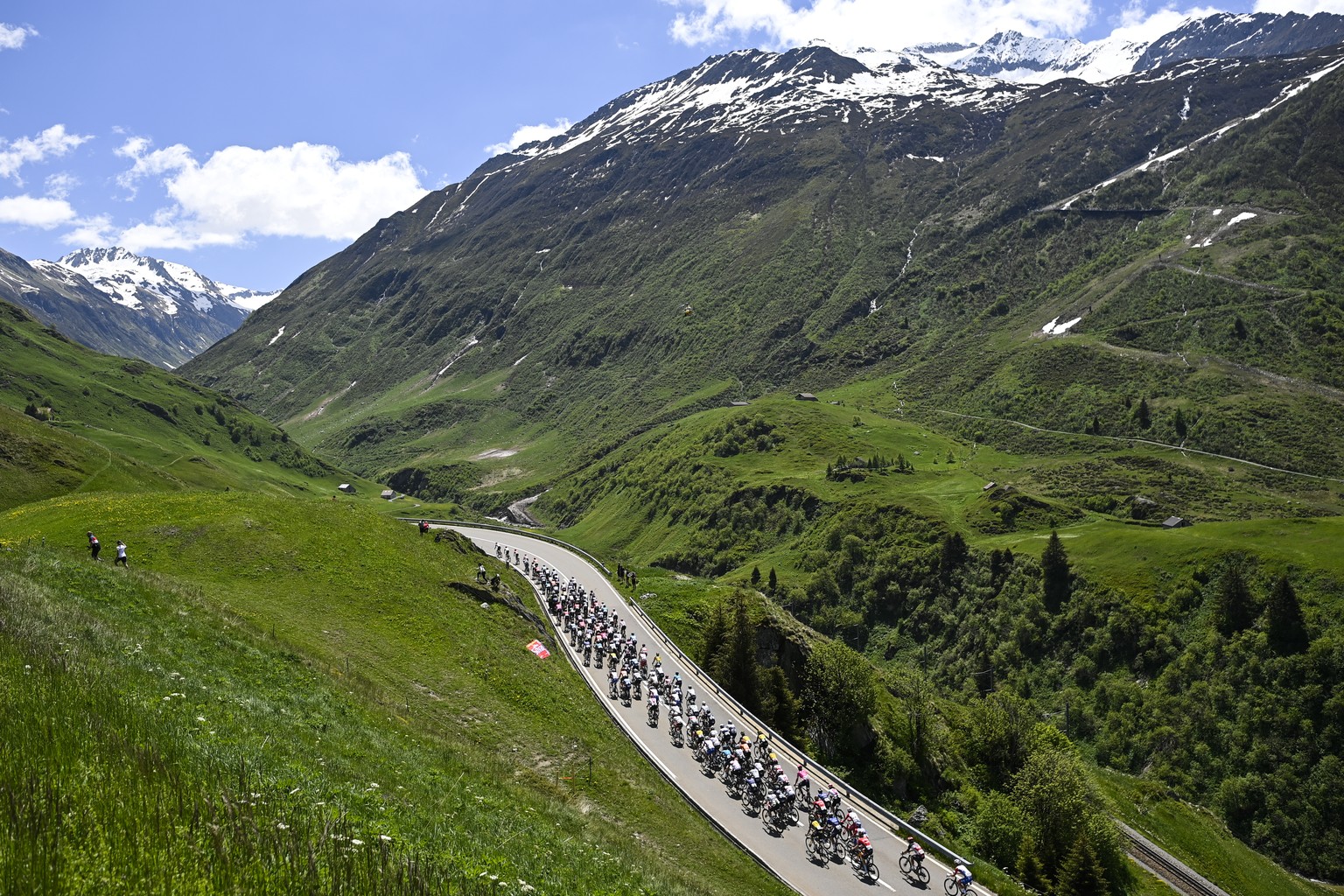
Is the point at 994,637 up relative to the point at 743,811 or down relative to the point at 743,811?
up

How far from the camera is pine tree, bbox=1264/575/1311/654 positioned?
95.7m

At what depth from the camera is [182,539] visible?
145ft

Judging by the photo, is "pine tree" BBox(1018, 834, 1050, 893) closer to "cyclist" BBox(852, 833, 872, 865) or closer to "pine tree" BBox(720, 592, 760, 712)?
"cyclist" BBox(852, 833, 872, 865)

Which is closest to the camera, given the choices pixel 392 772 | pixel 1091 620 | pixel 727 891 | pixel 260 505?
pixel 392 772

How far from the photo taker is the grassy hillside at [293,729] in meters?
8.41

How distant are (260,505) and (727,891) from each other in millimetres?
42592

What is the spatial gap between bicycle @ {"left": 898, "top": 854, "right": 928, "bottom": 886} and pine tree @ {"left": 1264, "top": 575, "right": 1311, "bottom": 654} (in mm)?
93823

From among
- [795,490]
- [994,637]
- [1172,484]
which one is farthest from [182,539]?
[1172,484]

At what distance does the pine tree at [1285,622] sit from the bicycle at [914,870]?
9382cm

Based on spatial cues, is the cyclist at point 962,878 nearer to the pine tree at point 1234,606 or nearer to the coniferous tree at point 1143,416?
the pine tree at point 1234,606

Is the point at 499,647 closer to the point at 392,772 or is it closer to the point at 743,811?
the point at 743,811

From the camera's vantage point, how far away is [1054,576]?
411 feet

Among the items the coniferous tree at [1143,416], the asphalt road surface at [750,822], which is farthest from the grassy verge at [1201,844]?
the coniferous tree at [1143,416]

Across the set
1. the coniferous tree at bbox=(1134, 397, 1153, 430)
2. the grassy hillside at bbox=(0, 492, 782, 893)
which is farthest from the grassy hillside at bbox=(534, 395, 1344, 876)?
the grassy hillside at bbox=(0, 492, 782, 893)
